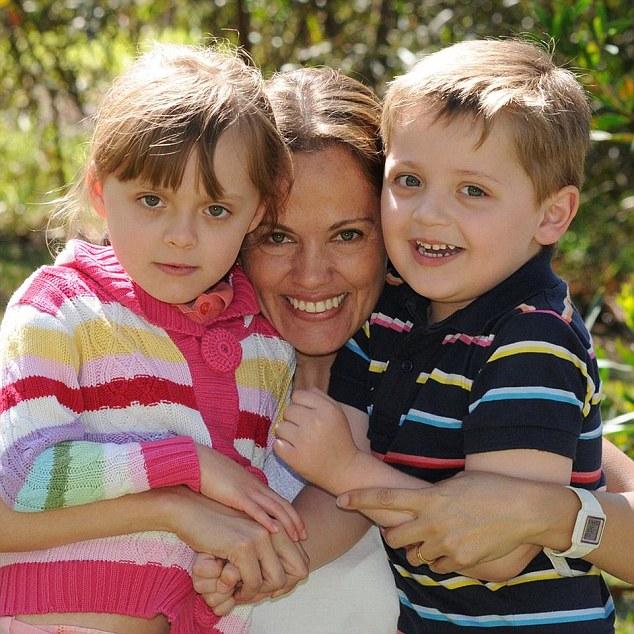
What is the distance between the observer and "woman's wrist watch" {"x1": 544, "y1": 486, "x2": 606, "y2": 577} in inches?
90.6

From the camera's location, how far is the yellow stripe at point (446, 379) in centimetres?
241

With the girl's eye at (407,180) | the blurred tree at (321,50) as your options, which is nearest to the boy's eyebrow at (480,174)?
the girl's eye at (407,180)

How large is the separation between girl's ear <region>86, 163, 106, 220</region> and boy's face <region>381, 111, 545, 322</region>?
634 millimetres

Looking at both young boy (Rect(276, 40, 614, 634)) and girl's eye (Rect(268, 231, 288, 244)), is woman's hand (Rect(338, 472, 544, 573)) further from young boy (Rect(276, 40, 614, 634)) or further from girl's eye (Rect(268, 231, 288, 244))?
girl's eye (Rect(268, 231, 288, 244))

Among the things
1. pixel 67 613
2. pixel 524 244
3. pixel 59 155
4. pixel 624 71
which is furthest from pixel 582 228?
pixel 67 613

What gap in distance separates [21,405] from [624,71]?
11.9ft

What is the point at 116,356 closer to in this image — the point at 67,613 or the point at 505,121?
the point at 67,613

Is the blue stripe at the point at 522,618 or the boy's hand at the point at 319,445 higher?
the boy's hand at the point at 319,445

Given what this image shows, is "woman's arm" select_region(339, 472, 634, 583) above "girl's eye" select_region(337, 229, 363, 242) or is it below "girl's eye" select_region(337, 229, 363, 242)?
below

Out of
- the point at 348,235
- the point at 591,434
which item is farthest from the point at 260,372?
the point at 591,434

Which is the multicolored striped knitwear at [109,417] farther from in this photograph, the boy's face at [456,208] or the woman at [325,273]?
the boy's face at [456,208]

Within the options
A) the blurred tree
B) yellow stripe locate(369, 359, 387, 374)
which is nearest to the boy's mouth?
yellow stripe locate(369, 359, 387, 374)

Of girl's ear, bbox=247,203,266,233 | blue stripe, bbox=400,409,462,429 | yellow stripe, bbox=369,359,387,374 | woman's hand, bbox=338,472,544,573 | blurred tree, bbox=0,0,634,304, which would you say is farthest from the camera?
blurred tree, bbox=0,0,634,304

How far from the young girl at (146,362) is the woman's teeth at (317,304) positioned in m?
0.23
